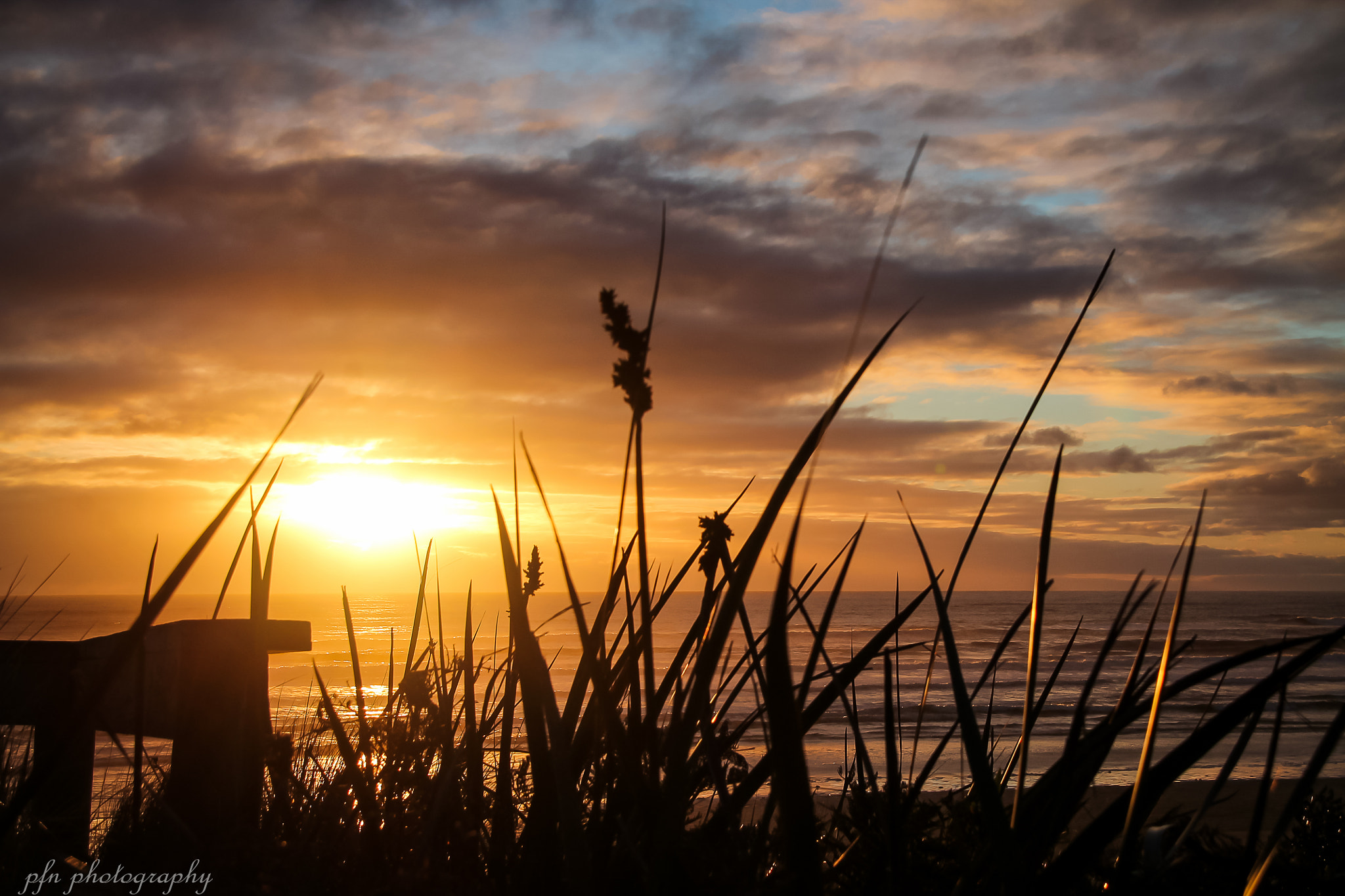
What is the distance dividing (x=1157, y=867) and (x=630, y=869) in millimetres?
583

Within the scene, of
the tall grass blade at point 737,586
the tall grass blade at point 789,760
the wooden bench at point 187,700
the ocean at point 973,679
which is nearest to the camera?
the tall grass blade at point 789,760

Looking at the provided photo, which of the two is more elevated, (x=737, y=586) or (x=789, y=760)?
(x=737, y=586)

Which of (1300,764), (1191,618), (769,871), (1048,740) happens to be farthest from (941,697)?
(1191,618)

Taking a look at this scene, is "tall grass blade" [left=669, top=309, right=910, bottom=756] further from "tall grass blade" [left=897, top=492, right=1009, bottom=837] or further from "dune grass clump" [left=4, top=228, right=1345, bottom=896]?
"tall grass blade" [left=897, top=492, right=1009, bottom=837]

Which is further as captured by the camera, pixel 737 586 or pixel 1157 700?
pixel 1157 700

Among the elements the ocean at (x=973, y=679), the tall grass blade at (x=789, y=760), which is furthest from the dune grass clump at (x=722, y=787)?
the ocean at (x=973, y=679)

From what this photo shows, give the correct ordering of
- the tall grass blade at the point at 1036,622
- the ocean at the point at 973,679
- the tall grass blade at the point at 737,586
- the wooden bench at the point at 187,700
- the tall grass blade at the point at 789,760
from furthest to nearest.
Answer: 1. the ocean at the point at 973,679
2. the wooden bench at the point at 187,700
3. the tall grass blade at the point at 1036,622
4. the tall grass blade at the point at 737,586
5. the tall grass blade at the point at 789,760

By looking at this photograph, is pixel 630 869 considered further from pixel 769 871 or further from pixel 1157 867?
Answer: pixel 769 871

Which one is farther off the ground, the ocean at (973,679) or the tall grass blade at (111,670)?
the tall grass blade at (111,670)

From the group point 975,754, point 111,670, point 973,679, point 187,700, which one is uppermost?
point 111,670

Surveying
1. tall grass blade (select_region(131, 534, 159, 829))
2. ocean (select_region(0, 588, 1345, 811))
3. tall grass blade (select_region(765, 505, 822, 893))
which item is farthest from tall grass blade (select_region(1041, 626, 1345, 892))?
tall grass blade (select_region(131, 534, 159, 829))

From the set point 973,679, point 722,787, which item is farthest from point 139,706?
point 973,679

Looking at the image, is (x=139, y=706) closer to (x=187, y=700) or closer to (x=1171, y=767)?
(x=187, y=700)

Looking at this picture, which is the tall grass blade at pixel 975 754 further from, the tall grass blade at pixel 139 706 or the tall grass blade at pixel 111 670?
the tall grass blade at pixel 139 706
